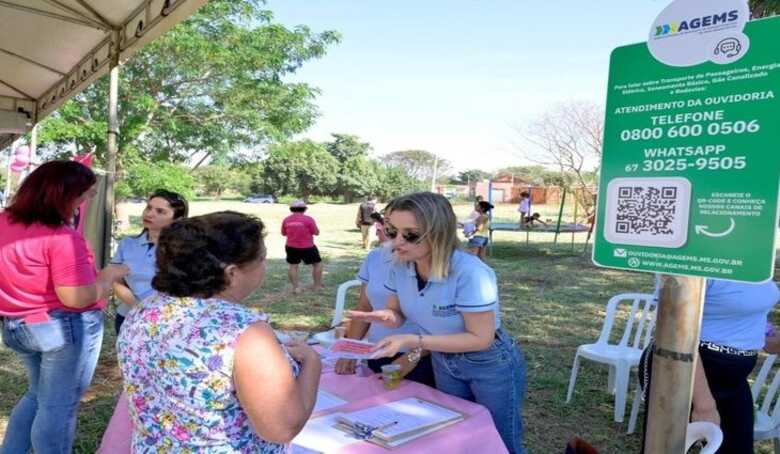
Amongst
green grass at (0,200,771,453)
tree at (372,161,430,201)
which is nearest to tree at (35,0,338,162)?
green grass at (0,200,771,453)

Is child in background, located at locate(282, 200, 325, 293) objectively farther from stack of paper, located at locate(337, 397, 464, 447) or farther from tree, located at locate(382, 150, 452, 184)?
tree, located at locate(382, 150, 452, 184)

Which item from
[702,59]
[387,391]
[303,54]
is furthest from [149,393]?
[303,54]

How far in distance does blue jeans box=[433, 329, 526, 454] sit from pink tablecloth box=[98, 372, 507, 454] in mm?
75

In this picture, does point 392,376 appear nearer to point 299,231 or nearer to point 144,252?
point 144,252

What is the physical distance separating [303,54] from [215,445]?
39.8 ft

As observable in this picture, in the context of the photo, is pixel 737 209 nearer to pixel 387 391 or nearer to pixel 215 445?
pixel 215 445

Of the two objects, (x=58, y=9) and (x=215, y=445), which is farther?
(x=58, y=9)

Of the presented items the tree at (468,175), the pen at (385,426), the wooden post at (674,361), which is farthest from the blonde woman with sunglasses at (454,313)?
the tree at (468,175)

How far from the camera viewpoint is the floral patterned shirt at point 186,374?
1.14m

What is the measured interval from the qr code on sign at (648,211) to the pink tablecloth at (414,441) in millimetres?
792

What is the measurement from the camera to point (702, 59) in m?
1.06

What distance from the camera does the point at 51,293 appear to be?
215cm

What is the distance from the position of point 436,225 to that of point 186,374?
1028 mm

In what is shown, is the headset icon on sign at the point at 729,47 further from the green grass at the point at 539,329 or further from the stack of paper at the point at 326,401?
the green grass at the point at 539,329
